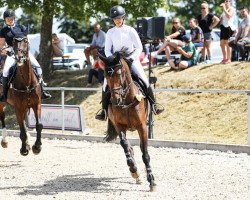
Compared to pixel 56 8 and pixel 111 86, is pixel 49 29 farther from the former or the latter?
pixel 111 86

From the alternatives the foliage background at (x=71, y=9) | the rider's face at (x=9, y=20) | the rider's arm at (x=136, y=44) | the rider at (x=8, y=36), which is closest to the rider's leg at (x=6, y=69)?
the rider at (x=8, y=36)

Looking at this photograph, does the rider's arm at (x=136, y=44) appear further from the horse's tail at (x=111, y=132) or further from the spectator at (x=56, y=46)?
the spectator at (x=56, y=46)

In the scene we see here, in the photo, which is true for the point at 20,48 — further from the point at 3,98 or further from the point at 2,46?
the point at 3,98

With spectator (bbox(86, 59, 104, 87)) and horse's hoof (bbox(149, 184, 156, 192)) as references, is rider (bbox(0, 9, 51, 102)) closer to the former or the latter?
horse's hoof (bbox(149, 184, 156, 192))

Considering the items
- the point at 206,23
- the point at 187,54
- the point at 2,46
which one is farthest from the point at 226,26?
the point at 2,46

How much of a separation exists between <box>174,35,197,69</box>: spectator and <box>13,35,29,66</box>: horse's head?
9.75 meters

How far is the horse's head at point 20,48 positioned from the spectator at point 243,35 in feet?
30.5

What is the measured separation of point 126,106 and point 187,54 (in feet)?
39.2

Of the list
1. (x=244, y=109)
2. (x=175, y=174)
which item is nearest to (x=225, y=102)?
(x=244, y=109)

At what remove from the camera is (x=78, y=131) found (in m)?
20.3

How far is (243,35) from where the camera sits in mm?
21516

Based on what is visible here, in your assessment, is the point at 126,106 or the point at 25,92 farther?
A: the point at 25,92

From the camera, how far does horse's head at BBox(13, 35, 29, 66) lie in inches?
528

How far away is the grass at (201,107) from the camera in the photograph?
19375 mm
